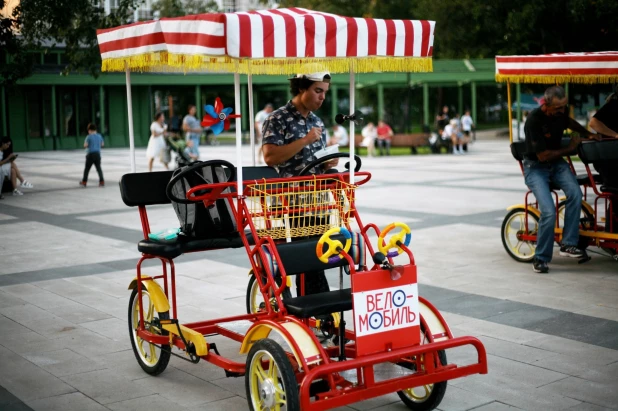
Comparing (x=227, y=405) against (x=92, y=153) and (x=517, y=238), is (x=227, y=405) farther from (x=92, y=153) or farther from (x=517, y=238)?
(x=92, y=153)

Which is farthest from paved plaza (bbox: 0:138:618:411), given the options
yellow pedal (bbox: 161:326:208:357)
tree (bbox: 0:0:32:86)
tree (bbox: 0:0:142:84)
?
tree (bbox: 0:0:142:84)

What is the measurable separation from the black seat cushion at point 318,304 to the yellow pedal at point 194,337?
64 cm

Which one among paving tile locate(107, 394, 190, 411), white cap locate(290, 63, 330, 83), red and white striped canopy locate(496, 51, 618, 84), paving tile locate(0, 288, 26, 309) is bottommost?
paving tile locate(107, 394, 190, 411)

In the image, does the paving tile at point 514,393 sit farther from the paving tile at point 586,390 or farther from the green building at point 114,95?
the green building at point 114,95

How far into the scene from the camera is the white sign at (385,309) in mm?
4055

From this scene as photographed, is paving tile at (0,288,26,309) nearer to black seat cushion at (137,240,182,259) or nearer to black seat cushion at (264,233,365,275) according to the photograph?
black seat cushion at (137,240,182,259)

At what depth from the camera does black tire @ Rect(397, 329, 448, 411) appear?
4340mm

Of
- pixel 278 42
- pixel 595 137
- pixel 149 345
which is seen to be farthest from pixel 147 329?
pixel 595 137

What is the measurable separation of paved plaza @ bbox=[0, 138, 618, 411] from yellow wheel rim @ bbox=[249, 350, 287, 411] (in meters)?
0.43

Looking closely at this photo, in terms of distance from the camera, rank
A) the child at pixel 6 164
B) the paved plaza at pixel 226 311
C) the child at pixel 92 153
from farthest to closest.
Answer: the child at pixel 92 153
the child at pixel 6 164
the paved plaza at pixel 226 311

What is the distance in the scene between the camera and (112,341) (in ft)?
19.7

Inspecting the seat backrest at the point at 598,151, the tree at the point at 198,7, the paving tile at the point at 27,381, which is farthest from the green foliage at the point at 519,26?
the tree at the point at 198,7

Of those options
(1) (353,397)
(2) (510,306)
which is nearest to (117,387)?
(1) (353,397)

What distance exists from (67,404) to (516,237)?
5662 mm
